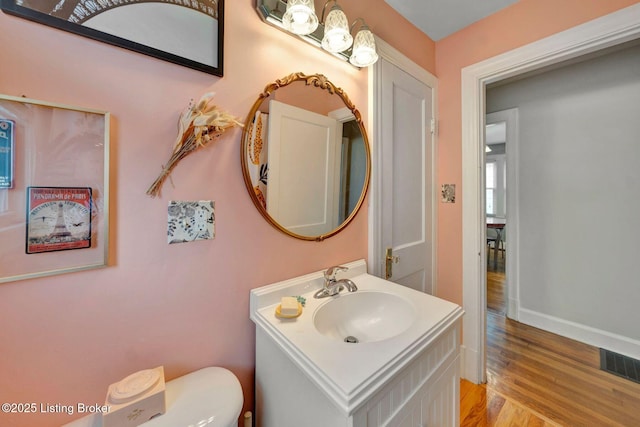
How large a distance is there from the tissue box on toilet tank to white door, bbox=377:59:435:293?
42.6 inches

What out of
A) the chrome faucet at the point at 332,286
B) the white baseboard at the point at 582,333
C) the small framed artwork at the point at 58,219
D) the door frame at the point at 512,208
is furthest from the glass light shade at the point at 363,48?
the white baseboard at the point at 582,333

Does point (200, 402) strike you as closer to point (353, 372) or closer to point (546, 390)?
point (353, 372)

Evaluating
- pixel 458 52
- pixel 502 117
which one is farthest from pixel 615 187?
pixel 458 52

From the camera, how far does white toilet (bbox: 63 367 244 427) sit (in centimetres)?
60

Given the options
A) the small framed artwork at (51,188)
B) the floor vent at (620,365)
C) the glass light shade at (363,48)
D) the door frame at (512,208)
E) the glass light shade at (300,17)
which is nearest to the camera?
the small framed artwork at (51,188)

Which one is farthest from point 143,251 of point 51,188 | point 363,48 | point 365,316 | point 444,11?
point 444,11

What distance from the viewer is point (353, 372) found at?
0.58 m

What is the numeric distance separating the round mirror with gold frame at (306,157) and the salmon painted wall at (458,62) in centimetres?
76

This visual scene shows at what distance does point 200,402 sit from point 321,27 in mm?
1404

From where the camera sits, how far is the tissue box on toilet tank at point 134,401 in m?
0.55

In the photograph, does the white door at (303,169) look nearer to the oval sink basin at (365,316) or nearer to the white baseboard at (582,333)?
the oval sink basin at (365,316)

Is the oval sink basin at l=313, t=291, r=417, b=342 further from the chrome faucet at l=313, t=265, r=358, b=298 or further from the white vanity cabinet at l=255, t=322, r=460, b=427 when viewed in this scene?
the white vanity cabinet at l=255, t=322, r=460, b=427

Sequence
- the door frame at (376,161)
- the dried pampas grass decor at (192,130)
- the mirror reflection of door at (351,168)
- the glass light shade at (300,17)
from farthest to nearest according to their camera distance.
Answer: the door frame at (376,161) < the mirror reflection of door at (351,168) < the glass light shade at (300,17) < the dried pampas grass decor at (192,130)

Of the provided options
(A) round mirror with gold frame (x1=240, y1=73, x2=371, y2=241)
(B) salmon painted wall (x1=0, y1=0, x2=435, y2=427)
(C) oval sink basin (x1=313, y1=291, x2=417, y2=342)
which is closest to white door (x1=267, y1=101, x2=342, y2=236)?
(A) round mirror with gold frame (x1=240, y1=73, x2=371, y2=241)
